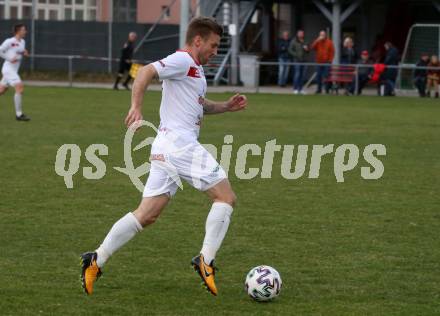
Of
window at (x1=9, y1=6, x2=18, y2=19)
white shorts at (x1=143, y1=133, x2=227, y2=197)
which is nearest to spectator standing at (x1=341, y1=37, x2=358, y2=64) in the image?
window at (x1=9, y1=6, x2=18, y2=19)

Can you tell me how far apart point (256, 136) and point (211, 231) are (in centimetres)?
1164

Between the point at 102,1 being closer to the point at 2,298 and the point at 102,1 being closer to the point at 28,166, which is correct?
the point at 28,166

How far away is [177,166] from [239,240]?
210 centimetres

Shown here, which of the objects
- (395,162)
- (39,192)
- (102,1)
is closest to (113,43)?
(102,1)

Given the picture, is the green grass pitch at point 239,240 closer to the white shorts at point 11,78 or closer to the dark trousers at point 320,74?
the white shorts at point 11,78

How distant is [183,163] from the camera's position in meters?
7.11

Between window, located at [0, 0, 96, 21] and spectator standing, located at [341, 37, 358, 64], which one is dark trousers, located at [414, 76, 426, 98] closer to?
spectator standing, located at [341, 37, 358, 64]

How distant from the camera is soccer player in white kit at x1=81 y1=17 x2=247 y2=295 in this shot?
7062 millimetres

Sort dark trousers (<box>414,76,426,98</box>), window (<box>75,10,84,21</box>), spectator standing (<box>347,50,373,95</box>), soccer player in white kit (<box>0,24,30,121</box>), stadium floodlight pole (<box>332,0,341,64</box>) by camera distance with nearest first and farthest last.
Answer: soccer player in white kit (<box>0,24,30,121</box>) < dark trousers (<box>414,76,426,98</box>) < spectator standing (<box>347,50,373,95</box>) < stadium floodlight pole (<box>332,0,341,64</box>) < window (<box>75,10,84,21</box>)

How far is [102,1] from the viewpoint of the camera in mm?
42844

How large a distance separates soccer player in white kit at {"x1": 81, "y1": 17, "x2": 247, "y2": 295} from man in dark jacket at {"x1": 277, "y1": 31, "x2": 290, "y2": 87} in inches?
1022

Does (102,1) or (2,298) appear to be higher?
(102,1)

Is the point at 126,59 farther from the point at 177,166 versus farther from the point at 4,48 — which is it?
the point at 177,166

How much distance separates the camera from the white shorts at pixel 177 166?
7109mm
